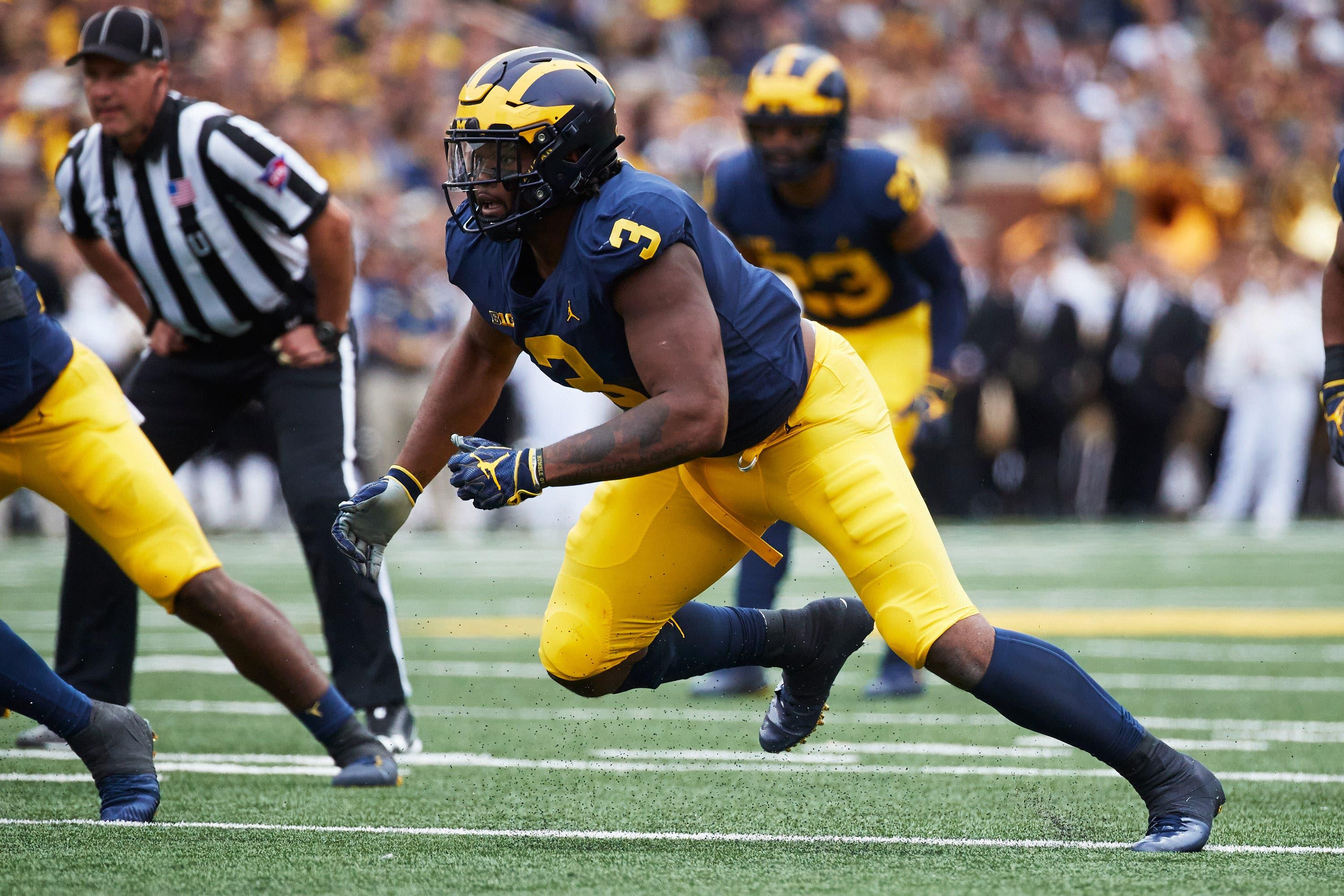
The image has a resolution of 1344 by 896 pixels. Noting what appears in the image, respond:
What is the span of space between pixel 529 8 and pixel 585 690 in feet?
45.0

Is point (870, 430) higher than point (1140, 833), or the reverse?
point (870, 430)

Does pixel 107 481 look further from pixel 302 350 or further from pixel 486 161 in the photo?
pixel 486 161

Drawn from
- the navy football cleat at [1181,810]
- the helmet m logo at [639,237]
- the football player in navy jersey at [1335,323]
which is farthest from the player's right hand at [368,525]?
the football player in navy jersey at [1335,323]

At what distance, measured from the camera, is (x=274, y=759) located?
15.4 feet

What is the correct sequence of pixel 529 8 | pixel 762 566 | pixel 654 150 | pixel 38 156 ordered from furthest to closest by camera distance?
pixel 529 8 → pixel 654 150 → pixel 38 156 → pixel 762 566

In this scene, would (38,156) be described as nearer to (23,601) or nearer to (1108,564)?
(23,601)

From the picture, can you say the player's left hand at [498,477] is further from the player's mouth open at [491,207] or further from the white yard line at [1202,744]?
the white yard line at [1202,744]

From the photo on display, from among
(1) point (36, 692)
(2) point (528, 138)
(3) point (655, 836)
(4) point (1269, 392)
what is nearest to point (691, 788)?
(3) point (655, 836)

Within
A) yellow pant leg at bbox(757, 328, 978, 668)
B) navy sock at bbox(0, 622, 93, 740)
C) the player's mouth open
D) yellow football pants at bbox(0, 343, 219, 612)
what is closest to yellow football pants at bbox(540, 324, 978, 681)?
yellow pant leg at bbox(757, 328, 978, 668)

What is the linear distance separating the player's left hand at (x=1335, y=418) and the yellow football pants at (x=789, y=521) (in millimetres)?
1003

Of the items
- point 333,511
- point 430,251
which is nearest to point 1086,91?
point 430,251

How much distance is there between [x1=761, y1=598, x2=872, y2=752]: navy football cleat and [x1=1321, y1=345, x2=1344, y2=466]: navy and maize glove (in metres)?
1.07

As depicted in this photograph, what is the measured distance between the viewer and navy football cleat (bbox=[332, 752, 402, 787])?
4242mm

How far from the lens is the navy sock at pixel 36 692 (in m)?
3.71
